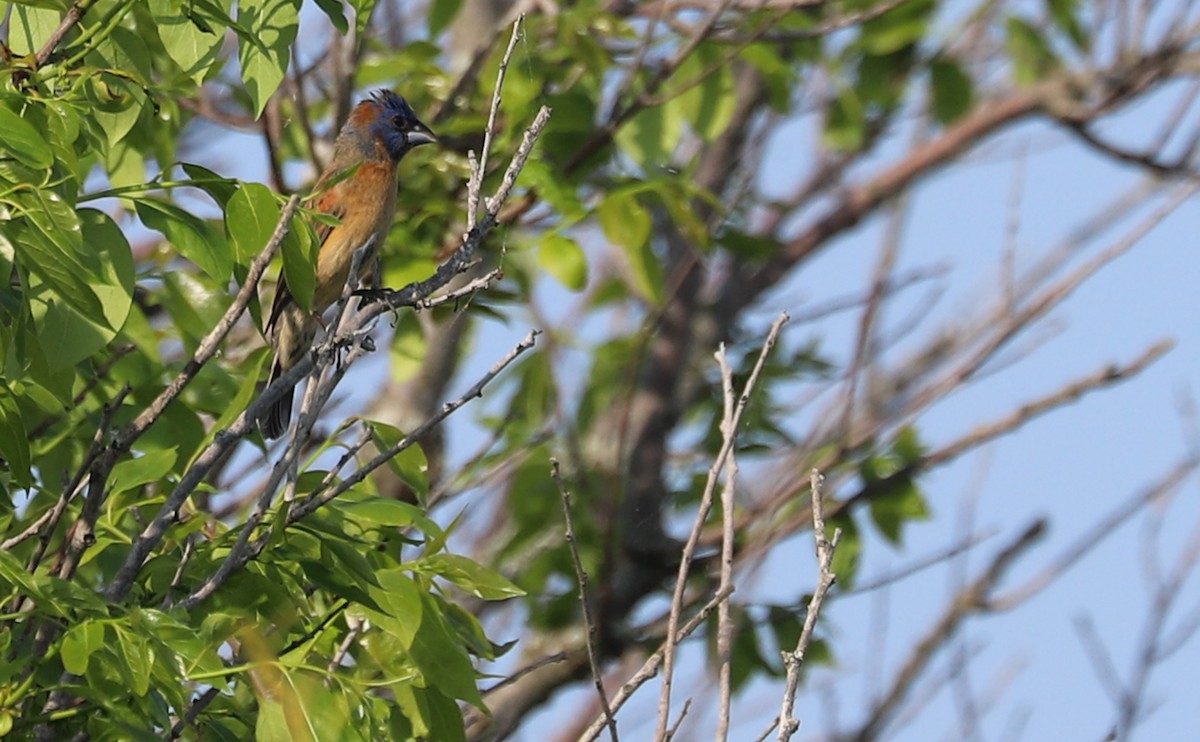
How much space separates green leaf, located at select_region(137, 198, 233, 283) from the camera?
2961 mm

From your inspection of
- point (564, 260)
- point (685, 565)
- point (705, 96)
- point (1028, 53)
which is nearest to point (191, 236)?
point (685, 565)

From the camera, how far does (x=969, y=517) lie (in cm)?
642

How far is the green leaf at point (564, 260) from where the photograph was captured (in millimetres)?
5020

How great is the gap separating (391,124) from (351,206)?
0.49 meters

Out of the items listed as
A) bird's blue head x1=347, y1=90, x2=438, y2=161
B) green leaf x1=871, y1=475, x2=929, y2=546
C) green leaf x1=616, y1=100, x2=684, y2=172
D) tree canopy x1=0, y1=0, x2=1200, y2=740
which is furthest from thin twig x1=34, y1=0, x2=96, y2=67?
green leaf x1=871, y1=475, x2=929, y2=546

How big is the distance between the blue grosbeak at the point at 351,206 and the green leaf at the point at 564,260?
50 centimetres

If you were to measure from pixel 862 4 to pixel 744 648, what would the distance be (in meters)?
2.75

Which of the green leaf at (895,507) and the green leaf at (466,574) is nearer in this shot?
the green leaf at (466,574)

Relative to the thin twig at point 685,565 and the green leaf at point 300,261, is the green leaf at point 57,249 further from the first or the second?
the thin twig at point 685,565

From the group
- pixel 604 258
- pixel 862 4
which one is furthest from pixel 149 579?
pixel 604 258

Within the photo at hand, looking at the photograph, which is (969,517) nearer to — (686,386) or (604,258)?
(686,386)

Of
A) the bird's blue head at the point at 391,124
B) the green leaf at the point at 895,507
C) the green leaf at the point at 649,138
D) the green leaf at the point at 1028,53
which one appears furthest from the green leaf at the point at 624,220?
the green leaf at the point at 1028,53

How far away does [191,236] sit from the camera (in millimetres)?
2973

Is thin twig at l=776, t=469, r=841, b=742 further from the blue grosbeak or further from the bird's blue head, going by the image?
the bird's blue head
